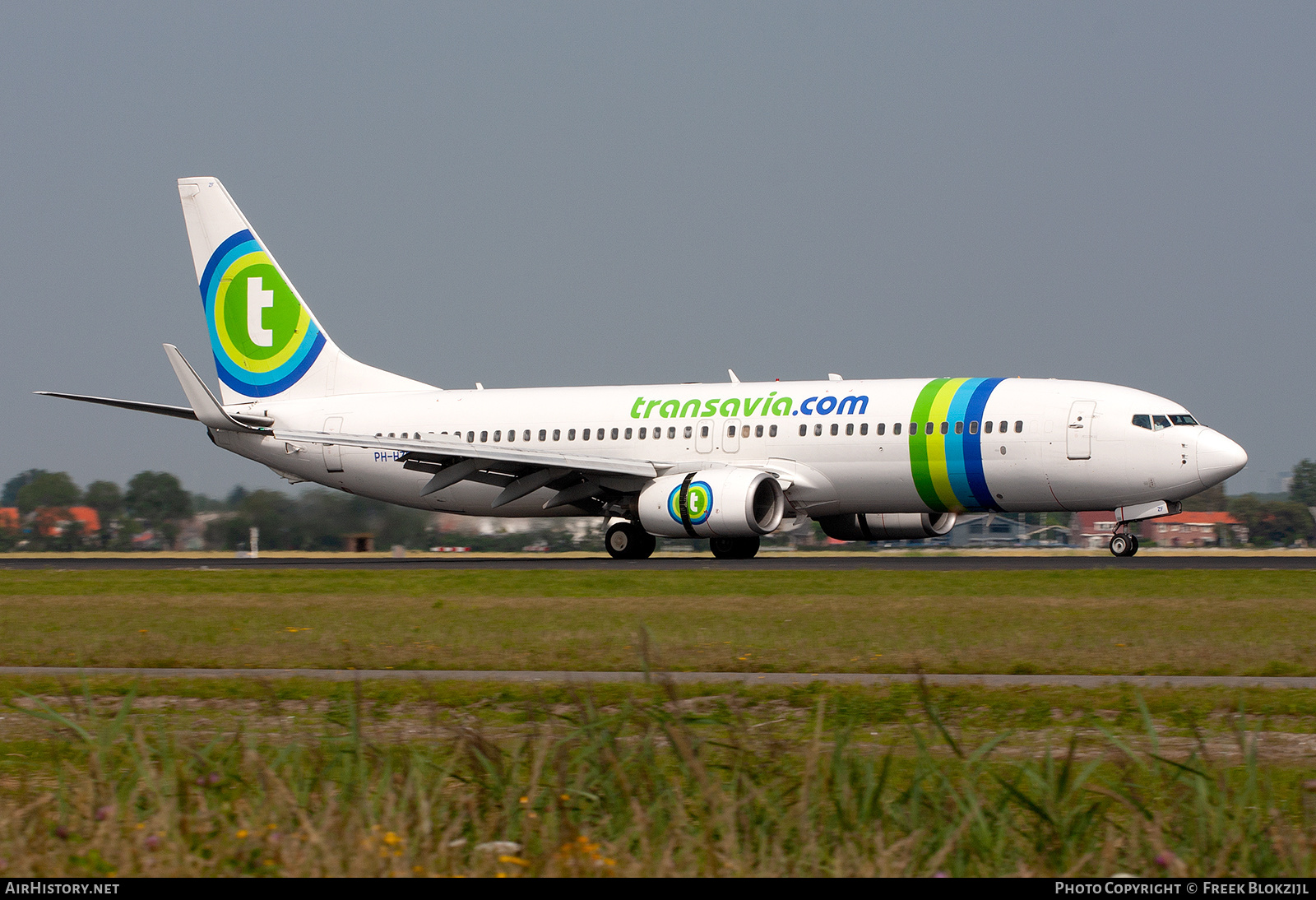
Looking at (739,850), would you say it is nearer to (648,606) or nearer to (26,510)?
(648,606)

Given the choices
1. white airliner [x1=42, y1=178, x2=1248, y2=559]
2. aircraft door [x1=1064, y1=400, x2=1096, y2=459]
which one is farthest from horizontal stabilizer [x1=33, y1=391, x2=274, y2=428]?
aircraft door [x1=1064, y1=400, x2=1096, y2=459]

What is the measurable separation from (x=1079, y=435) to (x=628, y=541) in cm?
1070

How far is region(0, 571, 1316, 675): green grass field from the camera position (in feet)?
46.5

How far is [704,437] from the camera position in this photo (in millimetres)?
34656

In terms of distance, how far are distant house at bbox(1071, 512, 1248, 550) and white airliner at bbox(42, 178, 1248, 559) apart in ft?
16.3

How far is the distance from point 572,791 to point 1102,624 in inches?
444

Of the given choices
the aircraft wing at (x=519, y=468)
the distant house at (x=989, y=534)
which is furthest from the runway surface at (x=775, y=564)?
the distant house at (x=989, y=534)

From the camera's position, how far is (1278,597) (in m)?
20.3

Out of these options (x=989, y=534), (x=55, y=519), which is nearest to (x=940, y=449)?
(x=989, y=534)

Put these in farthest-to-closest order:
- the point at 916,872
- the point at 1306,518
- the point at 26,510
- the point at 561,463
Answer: the point at 26,510
the point at 1306,518
the point at 561,463
the point at 916,872

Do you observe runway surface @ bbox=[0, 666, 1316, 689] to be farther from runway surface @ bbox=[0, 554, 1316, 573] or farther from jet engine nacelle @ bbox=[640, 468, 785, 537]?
jet engine nacelle @ bbox=[640, 468, 785, 537]

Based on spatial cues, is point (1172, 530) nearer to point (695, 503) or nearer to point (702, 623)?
point (695, 503)

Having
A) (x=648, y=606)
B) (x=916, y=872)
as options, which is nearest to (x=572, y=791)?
(x=916, y=872)

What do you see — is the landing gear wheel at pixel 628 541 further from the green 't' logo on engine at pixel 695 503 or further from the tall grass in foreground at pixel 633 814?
the tall grass in foreground at pixel 633 814
